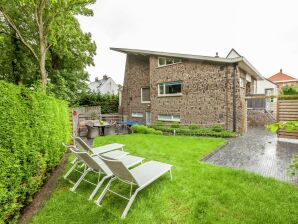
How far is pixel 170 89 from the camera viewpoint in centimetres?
1416

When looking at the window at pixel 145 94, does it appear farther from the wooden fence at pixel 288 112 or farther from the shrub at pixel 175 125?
the wooden fence at pixel 288 112

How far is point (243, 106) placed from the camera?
1141 centimetres

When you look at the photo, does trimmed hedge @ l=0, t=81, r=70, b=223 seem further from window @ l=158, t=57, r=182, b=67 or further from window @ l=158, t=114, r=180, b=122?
window @ l=158, t=57, r=182, b=67

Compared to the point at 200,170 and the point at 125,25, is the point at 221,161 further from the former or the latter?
the point at 125,25

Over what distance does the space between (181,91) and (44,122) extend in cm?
1079

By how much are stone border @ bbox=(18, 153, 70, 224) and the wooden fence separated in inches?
418

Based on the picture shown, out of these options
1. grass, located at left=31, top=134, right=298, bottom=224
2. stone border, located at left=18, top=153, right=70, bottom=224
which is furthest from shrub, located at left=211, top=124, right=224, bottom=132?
stone border, located at left=18, top=153, right=70, bottom=224

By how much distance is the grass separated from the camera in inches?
110

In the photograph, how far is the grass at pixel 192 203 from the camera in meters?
2.78

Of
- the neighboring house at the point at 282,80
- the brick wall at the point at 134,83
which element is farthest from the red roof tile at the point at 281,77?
the brick wall at the point at 134,83

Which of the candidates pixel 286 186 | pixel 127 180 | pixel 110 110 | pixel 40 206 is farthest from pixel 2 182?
pixel 110 110

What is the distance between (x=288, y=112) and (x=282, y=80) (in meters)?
34.3

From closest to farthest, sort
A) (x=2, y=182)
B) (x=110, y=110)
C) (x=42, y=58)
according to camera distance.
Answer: (x=2, y=182) → (x=42, y=58) → (x=110, y=110)

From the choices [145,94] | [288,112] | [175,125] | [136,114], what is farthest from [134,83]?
[288,112]
